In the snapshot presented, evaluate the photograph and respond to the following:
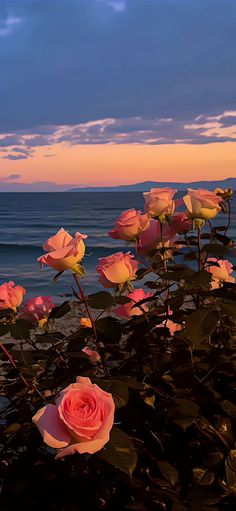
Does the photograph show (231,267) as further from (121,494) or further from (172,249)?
(121,494)

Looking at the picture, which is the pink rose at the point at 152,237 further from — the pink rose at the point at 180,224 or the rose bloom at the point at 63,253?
the rose bloom at the point at 63,253

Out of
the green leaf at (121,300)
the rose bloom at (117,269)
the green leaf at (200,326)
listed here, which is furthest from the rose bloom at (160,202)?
the green leaf at (200,326)

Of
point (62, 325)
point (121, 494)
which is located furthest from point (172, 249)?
point (62, 325)

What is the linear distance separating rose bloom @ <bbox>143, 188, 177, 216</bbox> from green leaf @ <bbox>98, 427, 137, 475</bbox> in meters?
0.84

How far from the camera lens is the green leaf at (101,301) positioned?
60.6 inches

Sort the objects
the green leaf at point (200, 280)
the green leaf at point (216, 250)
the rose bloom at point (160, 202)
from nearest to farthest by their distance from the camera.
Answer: the green leaf at point (200, 280) < the green leaf at point (216, 250) < the rose bloom at point (160, 202)

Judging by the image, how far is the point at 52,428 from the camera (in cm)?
110

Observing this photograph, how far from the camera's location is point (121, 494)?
1.51m

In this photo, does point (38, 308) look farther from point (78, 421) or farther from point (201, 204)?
point (78, 421)

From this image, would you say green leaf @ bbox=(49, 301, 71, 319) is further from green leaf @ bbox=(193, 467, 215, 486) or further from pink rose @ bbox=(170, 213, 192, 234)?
green leaf @ bbox=(193, 467, 215, 486)

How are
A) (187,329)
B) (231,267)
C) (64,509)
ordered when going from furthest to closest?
(231,267)
(64,509)
(187,329)

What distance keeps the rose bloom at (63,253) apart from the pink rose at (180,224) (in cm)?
49

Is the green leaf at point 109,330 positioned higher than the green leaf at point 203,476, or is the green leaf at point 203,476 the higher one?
the green leaf at point 109,330

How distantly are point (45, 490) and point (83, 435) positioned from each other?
22.8 inches
